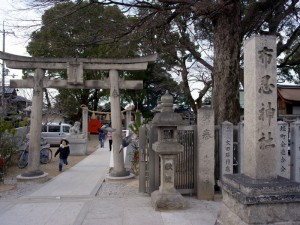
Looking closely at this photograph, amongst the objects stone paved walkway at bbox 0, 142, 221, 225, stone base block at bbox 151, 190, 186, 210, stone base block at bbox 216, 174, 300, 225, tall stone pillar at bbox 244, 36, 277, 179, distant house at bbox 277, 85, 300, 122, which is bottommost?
stone paved walkway at bbox 0, 142, 221, 225

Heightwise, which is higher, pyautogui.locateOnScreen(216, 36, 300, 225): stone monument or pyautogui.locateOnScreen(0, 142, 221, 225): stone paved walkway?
pyautogui.locateOnScreen(216, 36, 300, 225): stone monument

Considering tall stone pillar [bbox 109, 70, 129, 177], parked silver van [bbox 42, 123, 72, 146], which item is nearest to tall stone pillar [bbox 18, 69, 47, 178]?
tall stone pillar [bbox 109, 70, 129, 177]

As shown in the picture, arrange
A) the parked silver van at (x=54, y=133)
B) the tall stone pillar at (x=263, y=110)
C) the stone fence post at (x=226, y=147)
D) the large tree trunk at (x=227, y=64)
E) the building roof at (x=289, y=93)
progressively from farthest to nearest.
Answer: the building roof at (x=289, y=93), the parked silver van at (x=54, y=133), the large tree trunk at (x=227, y=64), the stone fence post at (x=226, y=147), the tall stone pillar at (x=263, y=110)

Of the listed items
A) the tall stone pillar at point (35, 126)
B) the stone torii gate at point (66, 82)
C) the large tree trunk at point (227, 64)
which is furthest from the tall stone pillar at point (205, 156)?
the tall stone pillar at point (35, 126)

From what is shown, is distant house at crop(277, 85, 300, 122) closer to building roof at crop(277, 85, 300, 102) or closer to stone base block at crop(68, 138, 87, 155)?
building roof at crop(277, 85, 300, 102)

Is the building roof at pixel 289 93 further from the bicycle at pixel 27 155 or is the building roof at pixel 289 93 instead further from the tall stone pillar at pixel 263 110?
the tall stone pillar at pixel 263 110

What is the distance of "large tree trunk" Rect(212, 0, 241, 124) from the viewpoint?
29.0 feet

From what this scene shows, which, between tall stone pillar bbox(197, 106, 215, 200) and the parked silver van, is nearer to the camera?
tall stone pillar bbox(197, 106, 215, 200)

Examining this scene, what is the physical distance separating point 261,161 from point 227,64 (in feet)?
17.4

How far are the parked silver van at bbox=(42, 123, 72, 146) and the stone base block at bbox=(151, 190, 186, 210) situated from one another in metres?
16.8

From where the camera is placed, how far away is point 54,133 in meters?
22.5

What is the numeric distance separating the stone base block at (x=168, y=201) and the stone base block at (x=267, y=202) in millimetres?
2496

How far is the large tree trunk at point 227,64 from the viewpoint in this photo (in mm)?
8828

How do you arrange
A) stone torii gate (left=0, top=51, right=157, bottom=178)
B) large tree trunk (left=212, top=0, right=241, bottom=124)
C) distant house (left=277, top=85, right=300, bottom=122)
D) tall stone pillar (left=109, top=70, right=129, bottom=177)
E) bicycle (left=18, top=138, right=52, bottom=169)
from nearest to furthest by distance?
large tree trunk (left=212, top=0, right=241, bottom=124), stone torii gate (left=0, top=51, right=157, bottom=178), tall stone pillar (left=109, top=70, right=129, bottom=177), bicycle (left=18, top=138, right=52, bottom=169), distant house (left=277, top=85, right=300, bottom=122)
